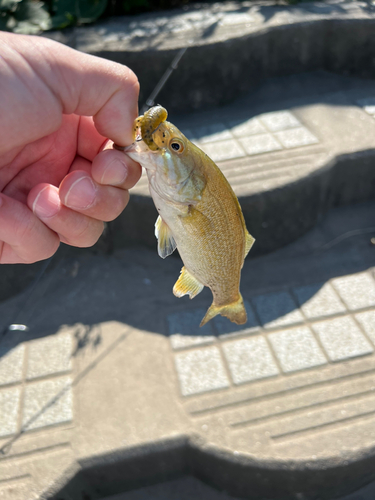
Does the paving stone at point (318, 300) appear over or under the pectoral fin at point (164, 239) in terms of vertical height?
under

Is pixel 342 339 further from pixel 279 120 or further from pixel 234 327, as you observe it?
pixel 279 120

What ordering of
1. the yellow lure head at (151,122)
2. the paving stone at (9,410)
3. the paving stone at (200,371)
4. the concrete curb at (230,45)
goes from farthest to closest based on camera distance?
the concrete curb at (230,45), the paving stone at (200,371), the paving stone at (9,410), the yellow lure head at (151,122)

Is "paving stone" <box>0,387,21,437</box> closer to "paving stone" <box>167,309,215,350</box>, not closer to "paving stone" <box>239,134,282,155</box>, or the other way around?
"paving stone" <box>167,309,215,350</box>

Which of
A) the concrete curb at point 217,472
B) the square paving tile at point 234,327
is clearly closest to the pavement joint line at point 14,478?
the concrete curb at point 217,472

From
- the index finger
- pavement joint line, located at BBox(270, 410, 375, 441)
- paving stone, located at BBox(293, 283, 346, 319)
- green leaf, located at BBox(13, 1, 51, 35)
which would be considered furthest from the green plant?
pavement joint line, located at BBox(270, 410, 375, 441)

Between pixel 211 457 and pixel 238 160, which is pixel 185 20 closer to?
pixel 238 160

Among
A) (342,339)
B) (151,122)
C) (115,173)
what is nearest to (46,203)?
(115,173)

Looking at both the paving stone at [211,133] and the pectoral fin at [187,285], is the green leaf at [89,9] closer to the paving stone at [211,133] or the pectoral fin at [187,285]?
the paving stone at [211,133]
